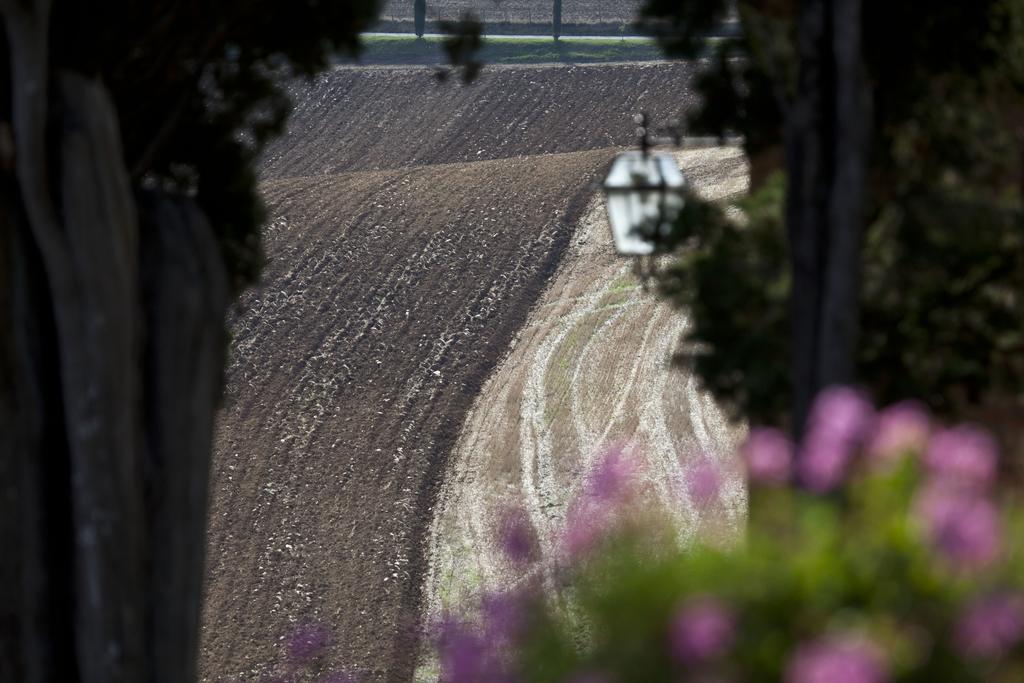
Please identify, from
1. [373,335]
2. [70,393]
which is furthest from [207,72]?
[373,335]

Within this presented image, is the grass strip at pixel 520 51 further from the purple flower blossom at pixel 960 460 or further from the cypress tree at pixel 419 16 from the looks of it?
the purple flower blossom at pixel 960 460

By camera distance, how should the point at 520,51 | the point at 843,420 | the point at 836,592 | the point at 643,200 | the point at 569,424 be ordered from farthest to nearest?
the point at 520,51
the point at 569,424
the point at 643,200
the point at 843,420
the point at 836,592

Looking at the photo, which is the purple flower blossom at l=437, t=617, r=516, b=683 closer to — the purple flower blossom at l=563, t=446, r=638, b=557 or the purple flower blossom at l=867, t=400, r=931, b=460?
the purple flower blossom at l=563, t=446, r=638, b=557

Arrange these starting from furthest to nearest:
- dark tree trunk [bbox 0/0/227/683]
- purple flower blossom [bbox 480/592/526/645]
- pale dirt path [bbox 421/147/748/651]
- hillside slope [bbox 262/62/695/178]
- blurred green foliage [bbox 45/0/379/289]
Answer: hillside slope [bbox 262/62/695/178] < pale dirt path [bbox 421/147/748/651] < blurred green foliage [bbox 45/0/379/289] < dark tree trunk [bbox 0/0/227/683] < purple flower blossom [bbox 480/592/526/645]

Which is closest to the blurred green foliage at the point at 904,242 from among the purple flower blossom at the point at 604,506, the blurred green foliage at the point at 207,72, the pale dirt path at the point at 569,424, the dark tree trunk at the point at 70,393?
the blurred green foliage at the point at 207,72

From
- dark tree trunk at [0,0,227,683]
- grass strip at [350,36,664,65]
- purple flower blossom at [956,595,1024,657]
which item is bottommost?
grass strip at [350,36,664,65]

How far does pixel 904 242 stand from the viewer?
8016 mm

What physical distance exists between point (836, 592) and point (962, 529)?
34cm

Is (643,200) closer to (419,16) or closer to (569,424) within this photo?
(569,424)

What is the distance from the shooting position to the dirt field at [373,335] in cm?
1725

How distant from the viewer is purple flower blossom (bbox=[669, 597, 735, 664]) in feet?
10.6

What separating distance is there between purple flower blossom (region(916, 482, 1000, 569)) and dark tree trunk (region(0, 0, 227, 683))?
4932mm

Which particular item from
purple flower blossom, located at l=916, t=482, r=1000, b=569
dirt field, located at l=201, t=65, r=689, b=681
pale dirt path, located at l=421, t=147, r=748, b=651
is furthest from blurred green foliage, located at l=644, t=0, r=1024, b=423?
pale dirt path, located at l=421, t=147, r=748, b=651

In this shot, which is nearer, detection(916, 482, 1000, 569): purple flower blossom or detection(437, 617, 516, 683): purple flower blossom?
detection(916, 482, 1000, 569): purple flower blossom
